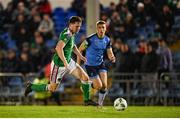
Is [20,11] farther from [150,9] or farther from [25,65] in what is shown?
[150,9]

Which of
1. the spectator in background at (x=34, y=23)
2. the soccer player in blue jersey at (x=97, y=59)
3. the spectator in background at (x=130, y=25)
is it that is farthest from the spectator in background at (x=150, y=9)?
the soccer player in blue jersey at (x=97, y=59)

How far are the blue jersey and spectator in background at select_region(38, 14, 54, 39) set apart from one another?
286 inches

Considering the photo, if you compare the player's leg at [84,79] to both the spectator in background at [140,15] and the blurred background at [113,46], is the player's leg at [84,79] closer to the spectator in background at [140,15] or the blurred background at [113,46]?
the blurred background at [113,46]

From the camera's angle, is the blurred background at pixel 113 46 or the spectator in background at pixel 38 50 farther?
the spectator in background at pixel 38 50

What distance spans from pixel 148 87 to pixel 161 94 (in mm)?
492

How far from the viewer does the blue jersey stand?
1838cm

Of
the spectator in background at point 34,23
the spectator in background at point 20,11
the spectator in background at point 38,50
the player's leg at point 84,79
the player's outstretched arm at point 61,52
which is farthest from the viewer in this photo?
the spectator in background at point 20,11

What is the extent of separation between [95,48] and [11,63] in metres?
6.91

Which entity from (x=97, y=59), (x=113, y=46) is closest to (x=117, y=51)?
(x=113, y=46)

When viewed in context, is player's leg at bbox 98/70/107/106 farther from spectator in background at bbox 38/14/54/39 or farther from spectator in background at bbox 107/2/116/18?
spectator in background at bbox 38/14/54/39

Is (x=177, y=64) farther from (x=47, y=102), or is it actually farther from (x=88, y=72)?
(x=88, y=72)

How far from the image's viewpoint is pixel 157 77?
75.3ft

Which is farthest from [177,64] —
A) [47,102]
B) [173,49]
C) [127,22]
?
[47,102]

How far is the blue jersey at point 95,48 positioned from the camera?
1838 cm
